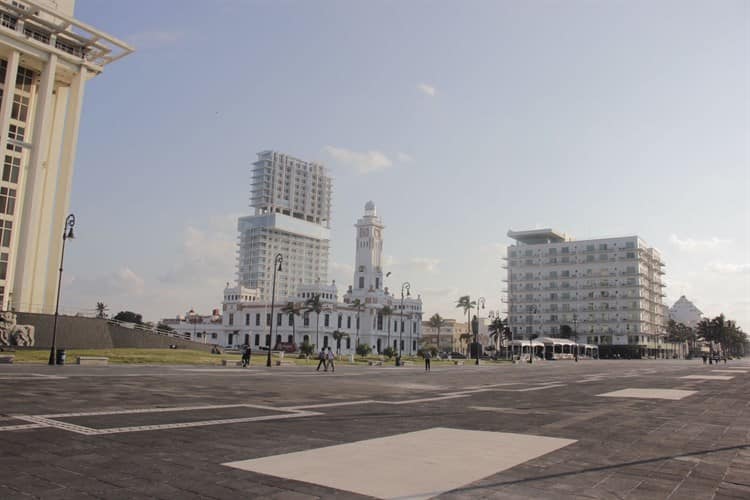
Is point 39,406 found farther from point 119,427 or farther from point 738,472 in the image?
point 738,472

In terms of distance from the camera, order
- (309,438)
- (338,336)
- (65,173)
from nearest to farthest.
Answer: (309,438)
(65,173)
(338,336)

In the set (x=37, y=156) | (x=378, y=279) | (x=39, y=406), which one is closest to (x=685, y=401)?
(x=39, y=406)

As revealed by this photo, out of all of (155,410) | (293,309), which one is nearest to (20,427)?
(155,410)

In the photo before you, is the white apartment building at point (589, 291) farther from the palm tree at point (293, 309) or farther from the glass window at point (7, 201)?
the glass window at point (7, 201)

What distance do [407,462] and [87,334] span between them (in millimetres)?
52360

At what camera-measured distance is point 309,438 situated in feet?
34.6

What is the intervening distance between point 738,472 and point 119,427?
10.7m

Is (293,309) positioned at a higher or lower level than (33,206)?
lower

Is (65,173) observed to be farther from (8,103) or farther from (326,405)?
(326,405)

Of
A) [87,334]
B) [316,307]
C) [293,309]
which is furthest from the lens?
[293,309]

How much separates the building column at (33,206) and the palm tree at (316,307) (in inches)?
2605

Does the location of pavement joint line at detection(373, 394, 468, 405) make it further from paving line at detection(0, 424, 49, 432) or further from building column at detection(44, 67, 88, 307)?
building column at detection(44, 67, 88, 307)

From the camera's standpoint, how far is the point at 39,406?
46.2 ft

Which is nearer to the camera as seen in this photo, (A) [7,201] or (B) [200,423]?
(B) [200,423]
